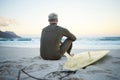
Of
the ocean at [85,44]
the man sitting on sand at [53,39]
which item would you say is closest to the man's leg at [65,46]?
the man sitting on sand at [53,39]

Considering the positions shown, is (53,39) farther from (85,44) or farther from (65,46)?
(85,44)

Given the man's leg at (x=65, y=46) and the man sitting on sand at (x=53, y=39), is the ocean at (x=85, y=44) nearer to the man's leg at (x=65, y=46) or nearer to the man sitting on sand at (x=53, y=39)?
the man's leg at (x=65, y=46)

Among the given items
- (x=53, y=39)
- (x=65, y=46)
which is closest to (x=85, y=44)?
(x=65, y=46)

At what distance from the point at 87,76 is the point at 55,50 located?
1.58 meters

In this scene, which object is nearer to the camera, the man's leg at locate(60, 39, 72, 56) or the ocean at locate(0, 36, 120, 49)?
the man's leg at locate(60, 39, 72, 56)

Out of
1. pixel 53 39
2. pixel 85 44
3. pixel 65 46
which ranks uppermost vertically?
pixel 53 39

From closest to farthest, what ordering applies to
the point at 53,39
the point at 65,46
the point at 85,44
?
the point at 53,39 → the point at 65,46 → the point at 85,44

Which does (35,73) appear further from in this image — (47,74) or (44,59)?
(44,59)

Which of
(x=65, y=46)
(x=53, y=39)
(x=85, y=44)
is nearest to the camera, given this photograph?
(x=53, y=39)

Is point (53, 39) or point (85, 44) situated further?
point (85, 44)

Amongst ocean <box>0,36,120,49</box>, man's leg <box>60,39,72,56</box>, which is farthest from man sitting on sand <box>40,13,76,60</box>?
ocean <box>0,36,120,49</box>

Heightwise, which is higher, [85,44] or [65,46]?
[65,46]

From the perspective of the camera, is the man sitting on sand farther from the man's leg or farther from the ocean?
the ocean

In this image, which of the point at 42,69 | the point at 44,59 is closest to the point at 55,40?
the point at 44,59
